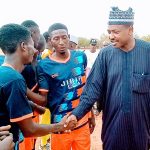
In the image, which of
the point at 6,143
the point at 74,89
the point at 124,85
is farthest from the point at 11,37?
the point at 74,89

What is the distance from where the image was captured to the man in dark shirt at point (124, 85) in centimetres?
397

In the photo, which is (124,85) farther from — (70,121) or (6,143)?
(6,143)

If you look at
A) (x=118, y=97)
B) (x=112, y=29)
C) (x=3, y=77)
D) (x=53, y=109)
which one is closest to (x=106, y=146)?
(x=118, y=97)

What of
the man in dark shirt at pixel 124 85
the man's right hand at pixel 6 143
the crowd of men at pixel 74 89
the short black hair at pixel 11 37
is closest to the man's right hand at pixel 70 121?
the crowd of men at pixel 74 89

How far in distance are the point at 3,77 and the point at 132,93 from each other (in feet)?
4.73

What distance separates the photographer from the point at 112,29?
4043 millimetres

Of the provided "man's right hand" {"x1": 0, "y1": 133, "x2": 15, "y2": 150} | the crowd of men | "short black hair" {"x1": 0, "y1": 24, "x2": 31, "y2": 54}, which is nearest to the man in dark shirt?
the crowd of men

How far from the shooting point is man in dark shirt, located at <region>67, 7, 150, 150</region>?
3.97m

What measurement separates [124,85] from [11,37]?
1303 millimetres

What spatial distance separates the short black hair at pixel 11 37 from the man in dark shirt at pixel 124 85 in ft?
3.36

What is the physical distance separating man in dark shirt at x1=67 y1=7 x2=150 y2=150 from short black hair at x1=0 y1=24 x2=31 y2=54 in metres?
1.02

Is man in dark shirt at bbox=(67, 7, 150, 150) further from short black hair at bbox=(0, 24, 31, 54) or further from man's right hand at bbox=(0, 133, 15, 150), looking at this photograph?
man's right hand at bbox=(0, 133, 15, 150)

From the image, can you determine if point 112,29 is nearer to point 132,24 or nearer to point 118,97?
point 132,24

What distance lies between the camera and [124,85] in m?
3.98
